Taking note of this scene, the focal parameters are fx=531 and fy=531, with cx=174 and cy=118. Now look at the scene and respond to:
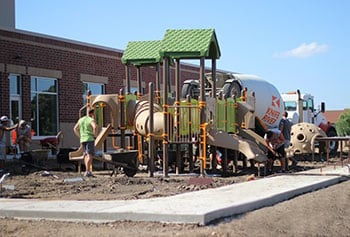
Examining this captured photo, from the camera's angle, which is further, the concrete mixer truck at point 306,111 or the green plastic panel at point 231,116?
the concrete mixer truck at point 306,111

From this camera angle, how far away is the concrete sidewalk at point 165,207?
7.59m

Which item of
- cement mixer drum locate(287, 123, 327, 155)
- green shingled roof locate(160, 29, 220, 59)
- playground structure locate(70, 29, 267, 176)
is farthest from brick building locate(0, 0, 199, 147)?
cement mixer drum locate(287, 123, 327, 155)

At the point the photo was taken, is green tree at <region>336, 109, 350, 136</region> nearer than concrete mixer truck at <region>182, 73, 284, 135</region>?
No

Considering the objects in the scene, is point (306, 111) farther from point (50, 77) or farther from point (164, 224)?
point (164, 224)

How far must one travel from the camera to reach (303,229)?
7707 mm

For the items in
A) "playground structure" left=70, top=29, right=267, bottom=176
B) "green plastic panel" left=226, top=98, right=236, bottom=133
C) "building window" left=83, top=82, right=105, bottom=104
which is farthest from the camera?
"building window" left=83, top=82, right=105, bottom=104

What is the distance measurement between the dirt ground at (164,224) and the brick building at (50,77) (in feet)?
27.0

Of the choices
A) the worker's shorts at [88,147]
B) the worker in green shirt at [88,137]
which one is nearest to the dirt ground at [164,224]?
the worker in green shirt at [88,137]

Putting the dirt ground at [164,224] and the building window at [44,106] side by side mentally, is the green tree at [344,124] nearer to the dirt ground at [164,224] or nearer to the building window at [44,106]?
the building window at [44,106]

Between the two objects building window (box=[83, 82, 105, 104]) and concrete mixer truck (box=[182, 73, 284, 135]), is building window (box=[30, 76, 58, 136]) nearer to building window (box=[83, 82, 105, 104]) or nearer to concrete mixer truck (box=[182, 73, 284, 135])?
building window (box=[83, 82, 105, 104])

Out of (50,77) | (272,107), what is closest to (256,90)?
(272,107)

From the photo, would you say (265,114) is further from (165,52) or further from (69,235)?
(69,235)

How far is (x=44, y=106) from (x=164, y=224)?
16912 millimetres

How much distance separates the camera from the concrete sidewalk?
7.59 m
